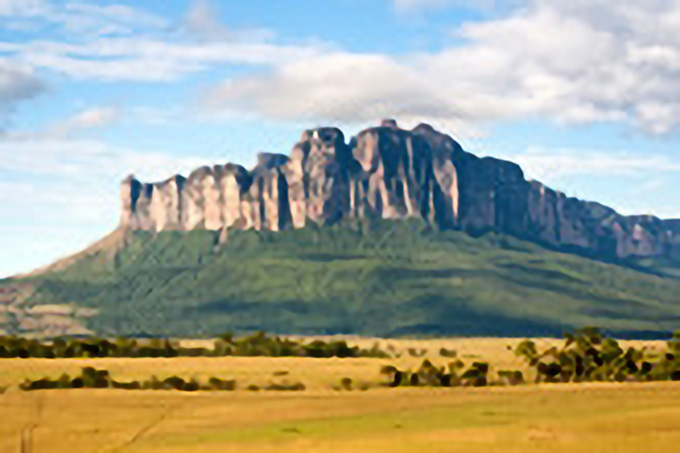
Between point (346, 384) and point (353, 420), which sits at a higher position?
point (346, 384)

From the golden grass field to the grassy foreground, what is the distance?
5cm

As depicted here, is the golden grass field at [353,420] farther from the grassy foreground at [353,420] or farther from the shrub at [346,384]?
the shrub at [346,384]

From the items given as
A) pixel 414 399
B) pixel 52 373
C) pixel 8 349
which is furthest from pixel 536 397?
pixel 8 349

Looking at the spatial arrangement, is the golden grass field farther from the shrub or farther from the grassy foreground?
the shrub

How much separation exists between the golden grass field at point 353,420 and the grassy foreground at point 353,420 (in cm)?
5

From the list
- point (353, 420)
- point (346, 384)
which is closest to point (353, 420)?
point (353, 420)

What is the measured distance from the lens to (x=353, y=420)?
65375 millimetres

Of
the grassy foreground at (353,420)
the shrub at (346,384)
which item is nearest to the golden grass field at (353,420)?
the grassy foreground at (353,420)

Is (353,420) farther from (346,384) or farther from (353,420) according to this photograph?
(346,384)

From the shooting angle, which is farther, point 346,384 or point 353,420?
point 346,384

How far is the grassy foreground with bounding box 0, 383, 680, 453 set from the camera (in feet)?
171

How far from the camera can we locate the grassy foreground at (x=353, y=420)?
52094 millimetres

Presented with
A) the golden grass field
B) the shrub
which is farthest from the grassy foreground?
the shrub

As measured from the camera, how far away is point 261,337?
196000 mm
